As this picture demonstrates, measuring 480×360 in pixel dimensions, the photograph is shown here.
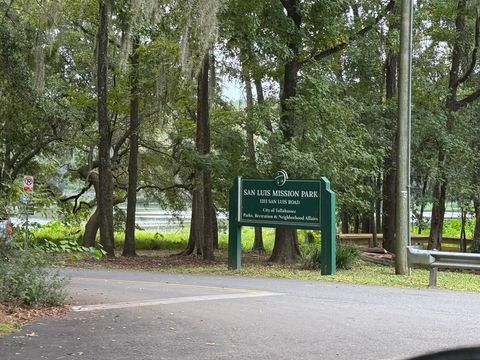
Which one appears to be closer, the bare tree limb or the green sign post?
the green sign post

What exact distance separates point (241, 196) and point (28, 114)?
8926mm

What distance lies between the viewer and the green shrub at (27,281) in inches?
337

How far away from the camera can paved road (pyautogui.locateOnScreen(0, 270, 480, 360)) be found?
6.29 metres

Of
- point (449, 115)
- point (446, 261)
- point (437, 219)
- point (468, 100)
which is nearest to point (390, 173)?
point (437, 219)

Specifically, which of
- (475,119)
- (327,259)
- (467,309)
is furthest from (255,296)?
(475,119)

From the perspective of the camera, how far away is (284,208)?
15844 millimetres

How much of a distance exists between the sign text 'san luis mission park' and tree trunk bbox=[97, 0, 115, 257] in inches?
284

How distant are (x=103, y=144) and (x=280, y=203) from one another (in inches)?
346

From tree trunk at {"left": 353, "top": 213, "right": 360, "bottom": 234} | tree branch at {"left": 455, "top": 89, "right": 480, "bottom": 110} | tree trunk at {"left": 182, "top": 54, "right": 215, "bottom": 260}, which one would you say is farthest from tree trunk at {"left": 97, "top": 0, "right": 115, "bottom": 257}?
tree trunk at {"left": 353, "top": 213, "right": 360, "bottom": 234}

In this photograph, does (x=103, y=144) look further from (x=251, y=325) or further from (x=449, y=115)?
(x=251, y=325)

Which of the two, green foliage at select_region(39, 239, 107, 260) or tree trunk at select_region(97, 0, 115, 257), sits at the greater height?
tree trunk at select_region(97, 0, 115, 257)

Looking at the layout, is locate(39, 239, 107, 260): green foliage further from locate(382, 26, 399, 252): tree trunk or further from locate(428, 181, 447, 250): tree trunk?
locate(428, 181, 447, 250): tree trunk

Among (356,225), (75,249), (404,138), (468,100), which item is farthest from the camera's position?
(356,225)

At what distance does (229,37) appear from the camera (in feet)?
59.0
